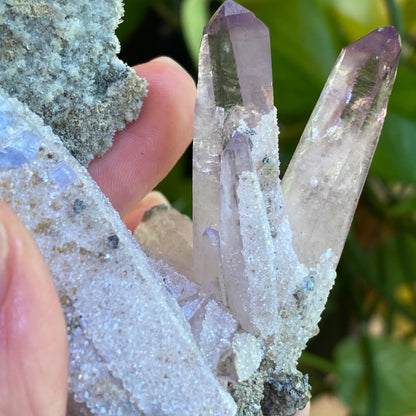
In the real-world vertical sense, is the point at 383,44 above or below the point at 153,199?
above

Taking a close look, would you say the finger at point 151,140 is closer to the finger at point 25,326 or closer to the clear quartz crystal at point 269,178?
the clear quartz crystal at point 269,178

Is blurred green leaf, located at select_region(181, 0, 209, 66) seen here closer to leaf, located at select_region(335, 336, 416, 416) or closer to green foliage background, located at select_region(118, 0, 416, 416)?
green foliage background, located at select_region(118, 0, 416, 416)

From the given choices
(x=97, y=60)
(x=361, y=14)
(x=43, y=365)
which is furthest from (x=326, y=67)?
(x=43, y=365)

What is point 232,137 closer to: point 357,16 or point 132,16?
point 357,16

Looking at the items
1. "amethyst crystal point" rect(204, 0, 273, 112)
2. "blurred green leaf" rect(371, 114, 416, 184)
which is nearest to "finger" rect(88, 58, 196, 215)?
"amethyst crystal point" rect(204, 0, 273, 112)

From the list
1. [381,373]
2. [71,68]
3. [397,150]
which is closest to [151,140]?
[71,68]

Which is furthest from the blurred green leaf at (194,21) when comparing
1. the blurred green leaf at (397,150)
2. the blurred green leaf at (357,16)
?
the blurred green leaf at (397,150)

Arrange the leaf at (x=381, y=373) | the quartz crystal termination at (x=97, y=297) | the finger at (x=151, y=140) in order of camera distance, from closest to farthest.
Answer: the quartz crystal termination at (x=97, y=297)
the finger at (x=151, y=140)
the leaf at (x=381, y=373)
